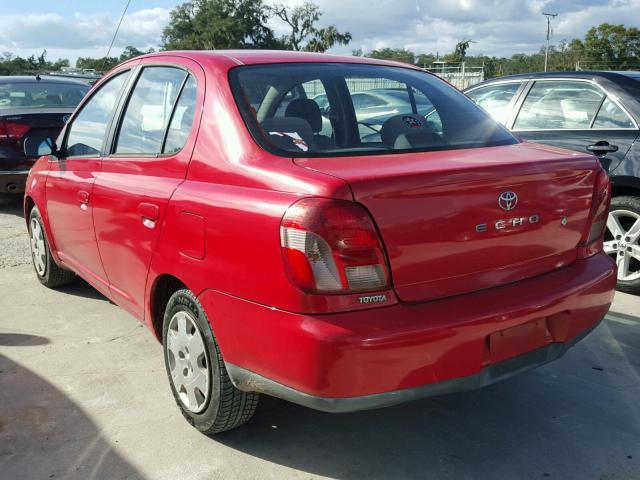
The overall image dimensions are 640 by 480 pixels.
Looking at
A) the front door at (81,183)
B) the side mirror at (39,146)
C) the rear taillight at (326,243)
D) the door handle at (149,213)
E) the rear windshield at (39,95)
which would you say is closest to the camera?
the rear taillight at (326,243)

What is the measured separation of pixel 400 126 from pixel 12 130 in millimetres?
5881

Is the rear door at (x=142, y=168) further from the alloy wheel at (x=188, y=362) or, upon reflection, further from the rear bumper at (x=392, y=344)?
the rear bumper at (x=392, y=344)

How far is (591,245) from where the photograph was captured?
307 centimetres

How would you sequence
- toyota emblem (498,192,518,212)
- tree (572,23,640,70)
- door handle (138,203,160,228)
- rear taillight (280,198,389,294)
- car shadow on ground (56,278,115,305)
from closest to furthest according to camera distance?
rear taillight (280,198,389,294) → toyota emblem (498,192,518,212) → door handle (138,203,160,228) → car shadow on ground (56,278,115,305) → tree (572,23,640,70)

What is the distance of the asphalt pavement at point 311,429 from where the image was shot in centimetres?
284

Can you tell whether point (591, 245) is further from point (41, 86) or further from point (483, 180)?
point (41, 86)

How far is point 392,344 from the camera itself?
2330 mm

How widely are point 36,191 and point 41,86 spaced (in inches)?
189

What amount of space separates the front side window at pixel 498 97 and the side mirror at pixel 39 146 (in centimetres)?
352

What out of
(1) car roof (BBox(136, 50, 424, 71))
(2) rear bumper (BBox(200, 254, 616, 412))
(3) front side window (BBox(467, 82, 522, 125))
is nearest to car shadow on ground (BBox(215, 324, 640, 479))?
(2) rear bumper (BBox(200, 254, 616, 412))

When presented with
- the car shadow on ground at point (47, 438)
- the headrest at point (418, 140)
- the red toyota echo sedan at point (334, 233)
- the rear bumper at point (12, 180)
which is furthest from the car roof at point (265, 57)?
the rear bumper at point (12, 180)

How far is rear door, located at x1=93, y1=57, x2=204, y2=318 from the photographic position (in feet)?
10.0

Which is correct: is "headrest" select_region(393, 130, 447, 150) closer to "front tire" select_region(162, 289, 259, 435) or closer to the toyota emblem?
the toyota emblem

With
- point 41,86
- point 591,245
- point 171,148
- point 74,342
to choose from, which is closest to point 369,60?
point 171,148
